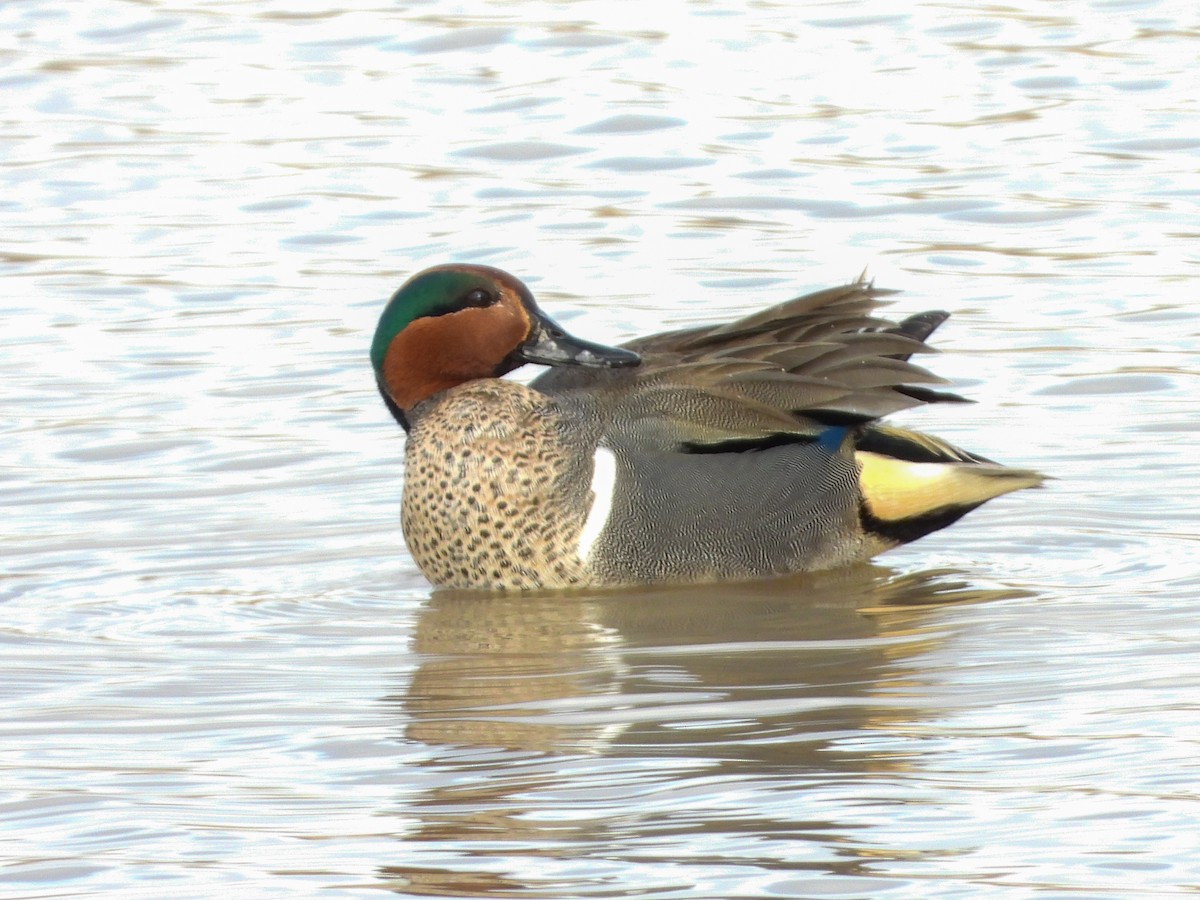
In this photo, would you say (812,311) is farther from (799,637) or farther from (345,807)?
(345,807)

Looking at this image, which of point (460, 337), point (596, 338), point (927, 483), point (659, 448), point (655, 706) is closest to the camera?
point (655, 706)

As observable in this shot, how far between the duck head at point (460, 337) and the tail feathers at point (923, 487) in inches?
28.8

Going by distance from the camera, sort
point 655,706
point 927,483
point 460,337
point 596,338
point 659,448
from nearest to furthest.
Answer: point 655,706, point 659,448, point 927,483, point 460,337, point 596,338

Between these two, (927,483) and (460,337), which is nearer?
(927,483)

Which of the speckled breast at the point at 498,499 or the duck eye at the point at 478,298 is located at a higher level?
the duck eye at the point at 478,298

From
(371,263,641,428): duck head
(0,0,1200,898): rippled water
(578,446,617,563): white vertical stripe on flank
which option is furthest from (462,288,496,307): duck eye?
(0,0,1200,898): rippled water

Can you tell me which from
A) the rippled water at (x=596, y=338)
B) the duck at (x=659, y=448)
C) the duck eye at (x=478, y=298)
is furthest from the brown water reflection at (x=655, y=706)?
the duck eye at (x=478, y=298)

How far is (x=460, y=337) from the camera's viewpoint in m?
6.79

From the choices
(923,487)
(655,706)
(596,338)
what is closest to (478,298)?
(923,487)

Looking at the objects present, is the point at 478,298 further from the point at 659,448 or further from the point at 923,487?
the point at 923,487

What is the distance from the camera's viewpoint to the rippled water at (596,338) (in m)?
4.45

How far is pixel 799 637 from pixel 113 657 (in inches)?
Answer: 65.0

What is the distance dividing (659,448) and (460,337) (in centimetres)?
71

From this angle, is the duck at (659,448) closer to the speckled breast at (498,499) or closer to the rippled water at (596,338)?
the speckled breast at (498,499)
